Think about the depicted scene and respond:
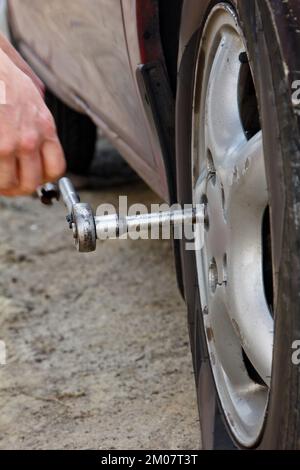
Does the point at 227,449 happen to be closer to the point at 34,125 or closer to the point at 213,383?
the point at 213,383

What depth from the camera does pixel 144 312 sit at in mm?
3002

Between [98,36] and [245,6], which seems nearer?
[245,6]

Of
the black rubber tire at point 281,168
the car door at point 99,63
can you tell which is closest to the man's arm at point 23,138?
the black rubber tire at point 281,168

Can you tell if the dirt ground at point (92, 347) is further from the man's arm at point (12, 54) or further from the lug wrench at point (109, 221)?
the man's arm at point (12, 54)

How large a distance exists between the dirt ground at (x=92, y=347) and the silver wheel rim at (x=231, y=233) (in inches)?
18.9

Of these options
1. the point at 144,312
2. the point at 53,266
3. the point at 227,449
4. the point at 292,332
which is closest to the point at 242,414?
the point at 227,449

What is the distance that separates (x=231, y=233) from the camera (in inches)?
65.2

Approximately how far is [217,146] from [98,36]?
2.17 feet

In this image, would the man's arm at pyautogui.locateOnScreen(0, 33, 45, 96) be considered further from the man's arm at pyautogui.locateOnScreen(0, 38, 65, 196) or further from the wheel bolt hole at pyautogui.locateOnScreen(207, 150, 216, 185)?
the wheel bolt hole at pyautogui.locateOnScreen(207, 150, 216, 185)

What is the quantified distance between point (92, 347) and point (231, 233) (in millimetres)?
1224

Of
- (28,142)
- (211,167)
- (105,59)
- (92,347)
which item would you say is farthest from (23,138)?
(92,347)

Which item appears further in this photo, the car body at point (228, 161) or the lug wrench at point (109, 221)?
the lug wrench at point (109, 221)

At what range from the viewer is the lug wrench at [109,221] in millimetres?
1768

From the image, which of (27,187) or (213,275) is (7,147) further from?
(213,275)
